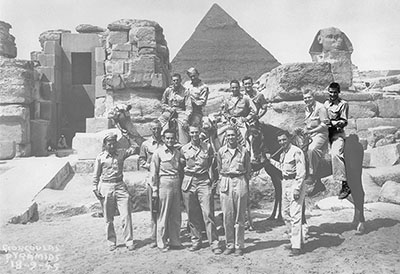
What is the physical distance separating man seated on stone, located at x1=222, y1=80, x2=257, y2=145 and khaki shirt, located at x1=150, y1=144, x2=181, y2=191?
124cm

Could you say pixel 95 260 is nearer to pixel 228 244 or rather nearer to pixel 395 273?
pixel 228 244

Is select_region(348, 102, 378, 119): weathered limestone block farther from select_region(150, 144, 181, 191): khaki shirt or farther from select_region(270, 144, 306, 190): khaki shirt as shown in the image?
select_region(150, 144, 181, 191): khaki shirt

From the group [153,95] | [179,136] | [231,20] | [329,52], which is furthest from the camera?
[231,20]

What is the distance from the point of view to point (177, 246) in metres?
5.36

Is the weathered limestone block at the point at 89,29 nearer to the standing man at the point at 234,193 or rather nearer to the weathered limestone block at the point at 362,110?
the weathered limestone block at the point at 362,110

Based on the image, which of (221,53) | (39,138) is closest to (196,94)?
(39,138)

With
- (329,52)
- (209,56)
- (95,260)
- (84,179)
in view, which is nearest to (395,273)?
(95,260)

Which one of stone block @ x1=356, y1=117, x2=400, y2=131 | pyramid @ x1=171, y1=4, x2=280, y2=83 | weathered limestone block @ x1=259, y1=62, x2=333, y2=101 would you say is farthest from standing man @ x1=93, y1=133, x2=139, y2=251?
pyramid @ x1=171, y1=4, x2=280, y2=83

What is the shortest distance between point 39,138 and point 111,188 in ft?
26.5

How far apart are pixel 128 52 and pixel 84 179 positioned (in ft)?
12.6

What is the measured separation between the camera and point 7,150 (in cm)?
1131

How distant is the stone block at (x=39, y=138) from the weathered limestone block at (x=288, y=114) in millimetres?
8075

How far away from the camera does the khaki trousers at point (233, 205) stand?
511cm

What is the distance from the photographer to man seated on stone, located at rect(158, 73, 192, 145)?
22.6 ft
